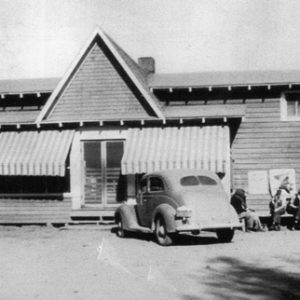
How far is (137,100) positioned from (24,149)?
412cm

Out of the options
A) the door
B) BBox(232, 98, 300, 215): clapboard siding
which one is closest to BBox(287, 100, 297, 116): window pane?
BBox(232, 98, 300, 215): clapboard siding

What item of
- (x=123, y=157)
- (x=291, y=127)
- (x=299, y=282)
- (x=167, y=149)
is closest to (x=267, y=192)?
(x=291, y=127)

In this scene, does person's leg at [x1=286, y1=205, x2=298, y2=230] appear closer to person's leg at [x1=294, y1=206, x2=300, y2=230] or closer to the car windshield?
person's leg at [x1=294, y1=206, x2=300, y2=230]

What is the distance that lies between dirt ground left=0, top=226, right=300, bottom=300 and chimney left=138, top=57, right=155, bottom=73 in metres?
9.65

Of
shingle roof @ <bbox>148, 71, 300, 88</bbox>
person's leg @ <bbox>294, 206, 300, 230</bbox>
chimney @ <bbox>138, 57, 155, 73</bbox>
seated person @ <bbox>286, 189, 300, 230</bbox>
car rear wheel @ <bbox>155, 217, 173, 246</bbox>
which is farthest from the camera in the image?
chimney @ <bbox>138, 57, 155, 73</bbox>

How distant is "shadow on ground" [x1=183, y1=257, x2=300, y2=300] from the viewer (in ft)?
23.9

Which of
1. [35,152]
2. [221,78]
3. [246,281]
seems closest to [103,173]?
[35,152]

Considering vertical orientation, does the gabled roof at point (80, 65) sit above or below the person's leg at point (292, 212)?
above

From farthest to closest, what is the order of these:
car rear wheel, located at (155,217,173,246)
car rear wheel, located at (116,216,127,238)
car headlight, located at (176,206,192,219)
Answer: car rear wheel, located at (116,216,127,238)
car rear wheel, located at (155,217,173,246)
car headlight, located at (176,206,192,219)

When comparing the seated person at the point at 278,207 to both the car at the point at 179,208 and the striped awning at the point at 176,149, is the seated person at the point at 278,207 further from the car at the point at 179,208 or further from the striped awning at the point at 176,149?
the car at the point at 179,208

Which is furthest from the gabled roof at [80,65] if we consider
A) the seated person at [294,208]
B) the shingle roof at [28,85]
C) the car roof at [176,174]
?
the seated person at [294,208]

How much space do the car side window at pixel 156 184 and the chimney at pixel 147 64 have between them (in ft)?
30.3

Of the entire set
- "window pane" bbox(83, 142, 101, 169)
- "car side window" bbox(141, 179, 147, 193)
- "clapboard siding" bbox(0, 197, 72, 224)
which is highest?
"window pane" bbox(83, 142, 101, 169)

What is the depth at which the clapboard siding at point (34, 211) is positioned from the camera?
17734 mm
